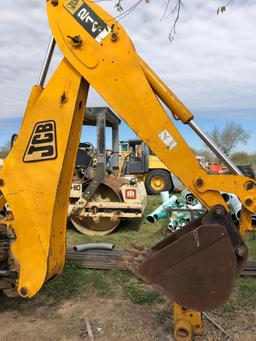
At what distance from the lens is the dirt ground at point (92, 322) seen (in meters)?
3.65

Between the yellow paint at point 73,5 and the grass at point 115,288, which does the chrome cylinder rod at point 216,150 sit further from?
the grass at point 115,288

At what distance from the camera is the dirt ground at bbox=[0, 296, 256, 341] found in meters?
3.65

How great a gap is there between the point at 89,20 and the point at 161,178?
1259 cm

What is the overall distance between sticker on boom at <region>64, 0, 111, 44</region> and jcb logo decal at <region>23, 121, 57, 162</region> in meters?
0.83

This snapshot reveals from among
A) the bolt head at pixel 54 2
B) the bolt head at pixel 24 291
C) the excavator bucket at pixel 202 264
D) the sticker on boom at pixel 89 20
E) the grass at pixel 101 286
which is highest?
the bolt head at pixel 54 2

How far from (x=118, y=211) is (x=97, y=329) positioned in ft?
14.0

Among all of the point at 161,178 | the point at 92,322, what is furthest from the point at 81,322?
the point at 161,178

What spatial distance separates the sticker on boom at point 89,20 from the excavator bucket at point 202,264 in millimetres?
1694

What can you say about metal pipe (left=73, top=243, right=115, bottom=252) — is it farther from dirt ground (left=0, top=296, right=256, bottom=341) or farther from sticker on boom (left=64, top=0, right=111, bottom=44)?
sticker on boom (left=64, top=0, right=111, bottom=44)

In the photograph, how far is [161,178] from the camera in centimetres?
1549

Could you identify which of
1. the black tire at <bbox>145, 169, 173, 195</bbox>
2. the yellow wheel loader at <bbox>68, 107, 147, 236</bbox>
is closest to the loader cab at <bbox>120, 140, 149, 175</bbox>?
the black tire at <bbox>145, 169, 173, 195</bbox>

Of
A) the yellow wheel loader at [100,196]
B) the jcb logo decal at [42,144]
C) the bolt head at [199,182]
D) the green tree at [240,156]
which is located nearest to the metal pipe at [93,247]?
the yellow wheel loader at [100,196]

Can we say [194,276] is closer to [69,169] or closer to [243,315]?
[69,169]

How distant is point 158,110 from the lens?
3.02 meters
